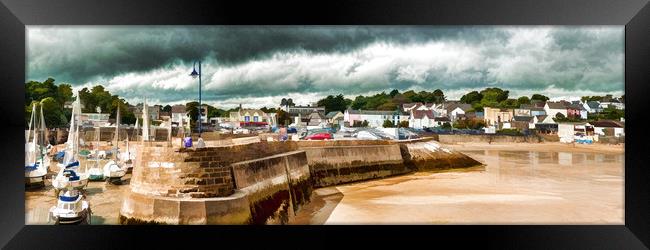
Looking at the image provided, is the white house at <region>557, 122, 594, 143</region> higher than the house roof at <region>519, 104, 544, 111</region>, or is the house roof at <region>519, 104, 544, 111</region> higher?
the house roof at <region>519, 104, 544, 111</region>

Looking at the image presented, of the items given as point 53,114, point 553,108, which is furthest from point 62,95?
point 553,108

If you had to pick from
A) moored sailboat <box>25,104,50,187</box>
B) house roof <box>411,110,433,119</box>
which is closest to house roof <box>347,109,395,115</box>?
house roof <box>411,110,433,119</box>

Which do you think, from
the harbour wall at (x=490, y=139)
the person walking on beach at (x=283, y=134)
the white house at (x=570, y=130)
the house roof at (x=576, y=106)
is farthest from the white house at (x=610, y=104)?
the person walking on beach at (x=283, y=134)

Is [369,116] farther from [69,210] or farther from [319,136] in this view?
[69,210]

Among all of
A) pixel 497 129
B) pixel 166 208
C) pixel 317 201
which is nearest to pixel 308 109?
pixel 497 129

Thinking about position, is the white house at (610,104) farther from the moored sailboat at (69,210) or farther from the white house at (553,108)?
the moored sailboat at (69,210)

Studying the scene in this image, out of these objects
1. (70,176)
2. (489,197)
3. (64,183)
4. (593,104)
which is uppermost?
(593,104)

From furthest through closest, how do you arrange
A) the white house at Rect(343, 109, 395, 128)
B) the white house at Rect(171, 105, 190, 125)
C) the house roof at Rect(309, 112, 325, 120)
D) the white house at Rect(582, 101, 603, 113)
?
the white house at Rect(343, 109, 395, 128) < the house roof at Rect(309, 112, 325, 120) < the white house at Rect(582, 101, 603, 113) < the white house at Rect(171, 105, 190, 125)

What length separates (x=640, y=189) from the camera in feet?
12.9

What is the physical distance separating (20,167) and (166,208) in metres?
1.45

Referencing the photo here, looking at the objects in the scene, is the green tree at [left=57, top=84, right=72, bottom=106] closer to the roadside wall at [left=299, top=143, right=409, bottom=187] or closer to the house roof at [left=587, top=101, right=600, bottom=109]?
the roadside wall at [left=299, top=143, right=409, bottom=187]

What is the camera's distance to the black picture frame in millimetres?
3734
